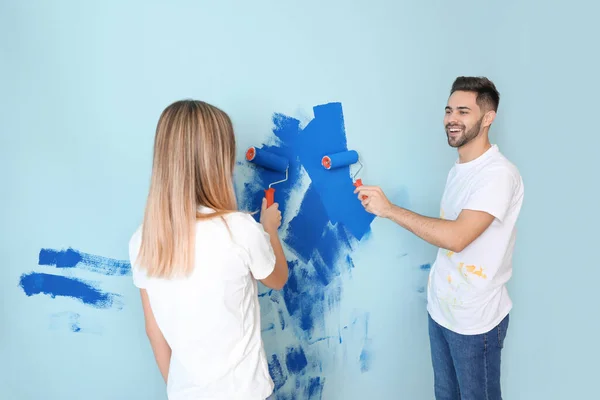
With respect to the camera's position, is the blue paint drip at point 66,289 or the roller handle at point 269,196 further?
the roller handle at point 269,196

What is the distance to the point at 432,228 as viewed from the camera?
1350 mm

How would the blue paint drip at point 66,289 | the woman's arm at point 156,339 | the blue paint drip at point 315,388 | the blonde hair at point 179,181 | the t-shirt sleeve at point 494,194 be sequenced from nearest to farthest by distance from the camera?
1. the blonde hair at point 179,181
2. the woman's arm at point 156,339
3. the blue paint drip at point 66,289
4. the t-shirt sleeve at point 494,194
5. the blue paint drip at point 315,388

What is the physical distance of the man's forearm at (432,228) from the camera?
52.1 inches

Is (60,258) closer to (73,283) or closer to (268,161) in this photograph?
(73,283)

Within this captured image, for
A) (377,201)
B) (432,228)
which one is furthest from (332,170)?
(432,228)

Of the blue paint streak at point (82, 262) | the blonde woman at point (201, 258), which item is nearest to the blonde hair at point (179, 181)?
the blonde woman at point (201, 258)

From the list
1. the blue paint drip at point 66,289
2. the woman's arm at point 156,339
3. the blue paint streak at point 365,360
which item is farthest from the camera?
the blue paint streak at point 365,360

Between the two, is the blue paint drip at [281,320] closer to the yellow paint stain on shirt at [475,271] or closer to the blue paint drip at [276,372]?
the blue paint drip at [276,372]

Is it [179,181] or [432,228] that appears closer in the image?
[179,181]

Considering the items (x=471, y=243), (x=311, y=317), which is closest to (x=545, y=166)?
(x=471, y=243)

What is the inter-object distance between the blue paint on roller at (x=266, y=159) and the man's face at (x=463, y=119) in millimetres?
516

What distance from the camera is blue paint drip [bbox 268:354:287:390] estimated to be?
1561 millimetres

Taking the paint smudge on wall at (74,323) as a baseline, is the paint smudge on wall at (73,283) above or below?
above

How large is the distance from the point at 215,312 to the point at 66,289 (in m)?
0.48
